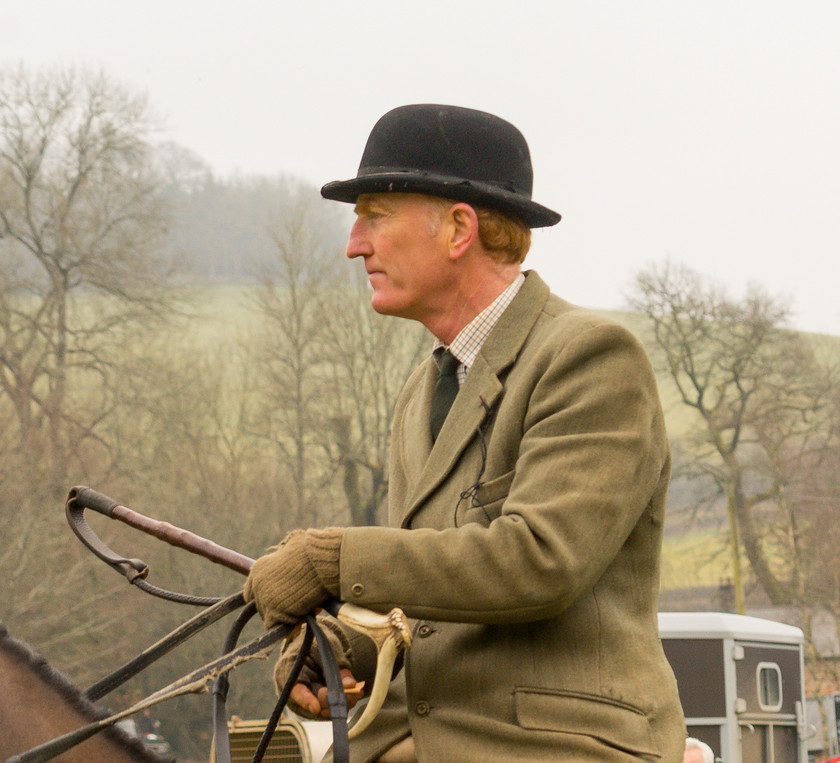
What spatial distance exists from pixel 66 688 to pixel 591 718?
3.49 ft

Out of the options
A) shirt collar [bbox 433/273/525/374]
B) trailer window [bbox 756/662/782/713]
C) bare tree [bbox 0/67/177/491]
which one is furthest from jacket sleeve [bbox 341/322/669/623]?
bare tree [bbox 0/67/177/491]

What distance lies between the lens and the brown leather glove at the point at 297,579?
239 cm

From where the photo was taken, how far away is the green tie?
2.98m

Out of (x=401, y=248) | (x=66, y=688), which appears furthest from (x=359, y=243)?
(x=66, y=688)

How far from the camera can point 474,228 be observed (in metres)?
2.84

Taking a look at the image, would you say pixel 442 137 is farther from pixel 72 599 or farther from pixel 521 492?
pixel 72 599

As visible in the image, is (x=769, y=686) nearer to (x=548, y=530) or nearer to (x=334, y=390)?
(x=548, y=530)

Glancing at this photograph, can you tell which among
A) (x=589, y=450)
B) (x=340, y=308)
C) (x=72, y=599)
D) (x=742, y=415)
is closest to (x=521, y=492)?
(x=589, y=450)

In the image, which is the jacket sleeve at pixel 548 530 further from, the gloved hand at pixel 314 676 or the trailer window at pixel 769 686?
the trailer window at pixel 769 686

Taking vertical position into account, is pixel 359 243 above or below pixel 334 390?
above

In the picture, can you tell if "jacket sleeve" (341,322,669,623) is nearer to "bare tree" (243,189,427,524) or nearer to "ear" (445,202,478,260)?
"ear" (445,202,478,260)

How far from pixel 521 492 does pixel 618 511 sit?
189 mm

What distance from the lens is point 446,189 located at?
2783mm

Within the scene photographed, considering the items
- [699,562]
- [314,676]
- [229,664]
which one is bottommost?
[699,562]
